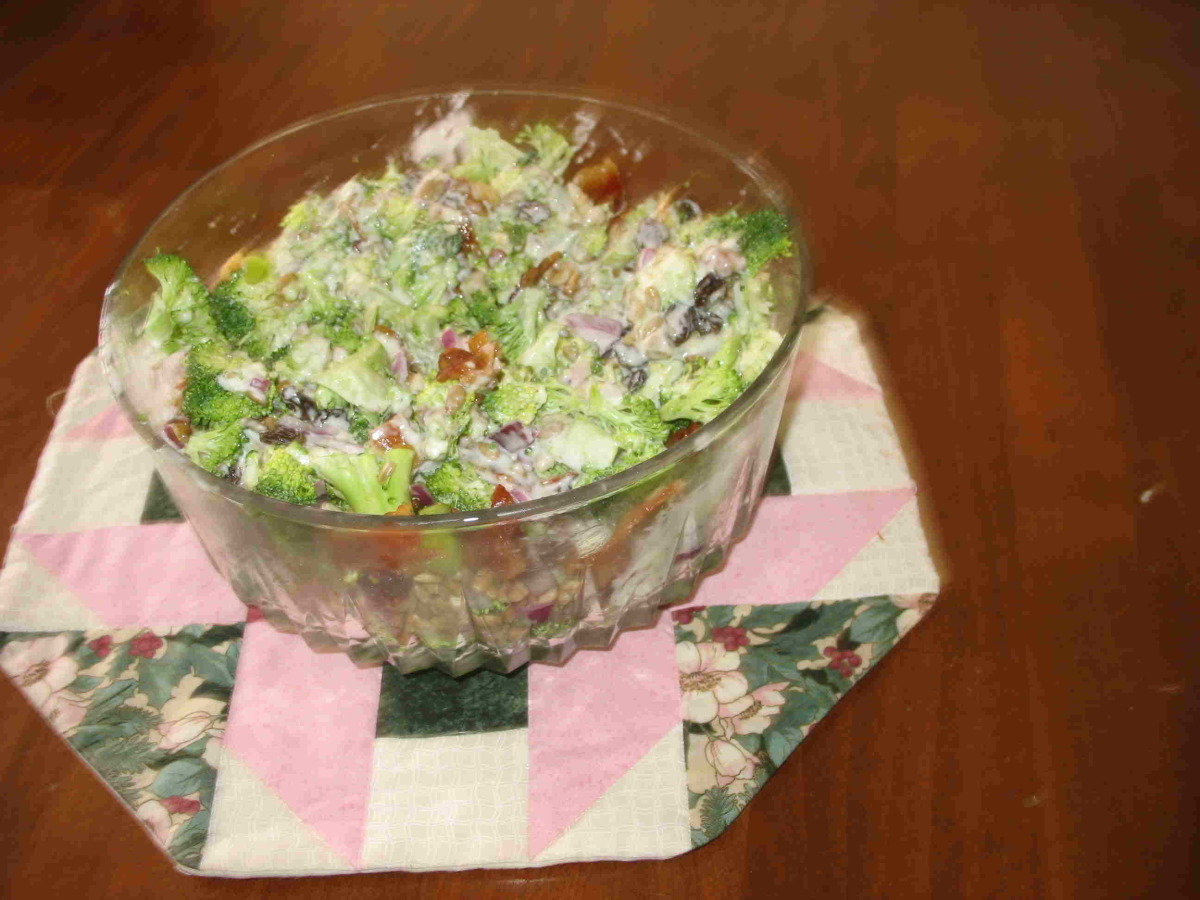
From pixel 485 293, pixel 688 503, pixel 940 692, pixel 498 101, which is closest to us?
pixel 688 503

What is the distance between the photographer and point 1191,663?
1212 millimetres

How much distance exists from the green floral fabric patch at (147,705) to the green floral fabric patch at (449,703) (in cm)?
20

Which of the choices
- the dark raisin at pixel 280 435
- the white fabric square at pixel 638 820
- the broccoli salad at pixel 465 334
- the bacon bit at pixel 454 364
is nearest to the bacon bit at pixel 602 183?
the broccoli salad at pixel 465 334

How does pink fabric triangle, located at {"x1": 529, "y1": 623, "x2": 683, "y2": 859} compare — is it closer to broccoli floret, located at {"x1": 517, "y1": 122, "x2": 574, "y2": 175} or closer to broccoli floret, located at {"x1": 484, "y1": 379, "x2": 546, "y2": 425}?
broccoli floret, located at {"x1": 484, "y1": 379, "x2": 546, "y2": 425}

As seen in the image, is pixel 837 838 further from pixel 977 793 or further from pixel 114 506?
pixel 114 506

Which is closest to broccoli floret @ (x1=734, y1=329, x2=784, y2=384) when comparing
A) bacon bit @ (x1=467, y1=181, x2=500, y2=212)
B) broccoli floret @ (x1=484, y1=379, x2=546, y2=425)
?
broccoli floret @ (x1=484, y1=379, x2=546, y2=425)

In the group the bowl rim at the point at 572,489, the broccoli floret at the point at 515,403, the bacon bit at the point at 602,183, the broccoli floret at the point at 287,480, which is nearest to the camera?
the bowl rim at the point at 572,489

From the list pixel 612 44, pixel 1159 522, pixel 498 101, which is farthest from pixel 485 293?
pixel 612 44

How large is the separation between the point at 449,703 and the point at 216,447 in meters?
0.41

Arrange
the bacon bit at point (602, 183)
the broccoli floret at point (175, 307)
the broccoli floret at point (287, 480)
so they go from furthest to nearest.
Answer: the bacon bit at point (602, 183), the broccoli floret at point (175, 307), the broccoli floret at point (287, 480)

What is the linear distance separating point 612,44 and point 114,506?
1489 mm

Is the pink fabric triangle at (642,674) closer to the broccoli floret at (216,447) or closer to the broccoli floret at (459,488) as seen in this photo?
the broccoli floret at (459,488)

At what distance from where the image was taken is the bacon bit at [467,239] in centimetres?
135

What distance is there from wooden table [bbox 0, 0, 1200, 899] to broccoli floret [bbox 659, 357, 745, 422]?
402mm
